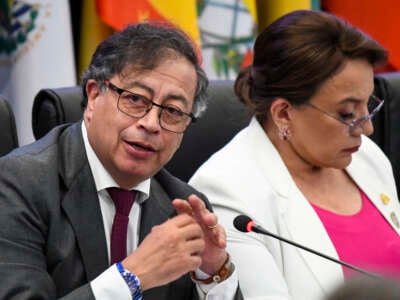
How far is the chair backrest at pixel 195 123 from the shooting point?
1896 millimetres

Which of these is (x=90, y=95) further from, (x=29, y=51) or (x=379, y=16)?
(x=379, y=16)

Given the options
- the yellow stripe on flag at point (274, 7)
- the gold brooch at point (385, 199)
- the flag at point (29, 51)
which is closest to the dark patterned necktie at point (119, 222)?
the gold brooch at point (385, 199)

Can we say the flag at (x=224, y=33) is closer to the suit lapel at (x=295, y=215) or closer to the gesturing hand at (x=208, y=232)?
the suit lapel at (x=295, y=215)

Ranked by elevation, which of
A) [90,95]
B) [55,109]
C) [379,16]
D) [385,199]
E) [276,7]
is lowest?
[385,199]

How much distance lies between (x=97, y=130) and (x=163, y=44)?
0.21 metres

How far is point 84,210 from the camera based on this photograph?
1.52 meters

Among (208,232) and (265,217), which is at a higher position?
(208,232)

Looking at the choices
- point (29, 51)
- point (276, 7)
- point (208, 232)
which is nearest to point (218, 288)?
point (208, 232)

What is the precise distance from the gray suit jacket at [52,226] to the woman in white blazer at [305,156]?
0.33 meters

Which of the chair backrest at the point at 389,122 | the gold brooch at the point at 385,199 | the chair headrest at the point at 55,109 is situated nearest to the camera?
the chair headrest at the point at 55,109

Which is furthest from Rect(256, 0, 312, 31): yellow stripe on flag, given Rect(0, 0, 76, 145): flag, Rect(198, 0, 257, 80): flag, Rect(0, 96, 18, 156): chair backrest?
Rect(0, 96, 18, 156): chair backrest

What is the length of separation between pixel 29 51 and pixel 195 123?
0.72 meters

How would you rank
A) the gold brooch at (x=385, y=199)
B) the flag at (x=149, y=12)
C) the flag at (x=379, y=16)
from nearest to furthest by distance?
the gold brooch at (x=385, y=199)
the flag at (x=149, y=12)
the flag at (x=379, y=16)

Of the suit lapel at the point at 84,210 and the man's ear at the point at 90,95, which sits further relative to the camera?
the man's ear at the point at 90,95
